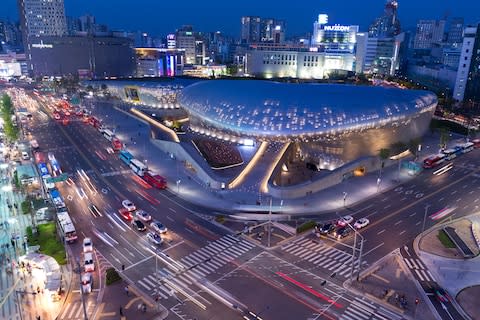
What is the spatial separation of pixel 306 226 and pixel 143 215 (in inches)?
1001

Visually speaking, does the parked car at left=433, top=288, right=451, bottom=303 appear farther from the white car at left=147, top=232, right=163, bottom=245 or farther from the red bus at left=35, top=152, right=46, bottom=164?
the red bus at left=35, top=152, right=46, bottom=164

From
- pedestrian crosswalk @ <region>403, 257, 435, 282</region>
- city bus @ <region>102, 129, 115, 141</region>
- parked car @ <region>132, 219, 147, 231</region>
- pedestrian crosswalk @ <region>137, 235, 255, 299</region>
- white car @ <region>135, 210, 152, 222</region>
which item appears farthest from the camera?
city bus @ <region>102, 129, 115, 141</region>

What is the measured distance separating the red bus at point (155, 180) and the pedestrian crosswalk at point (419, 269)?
4322cm

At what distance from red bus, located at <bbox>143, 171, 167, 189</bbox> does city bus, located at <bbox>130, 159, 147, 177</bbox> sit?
221 cm

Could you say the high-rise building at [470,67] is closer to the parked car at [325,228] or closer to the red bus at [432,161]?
the red bus at [432,161]

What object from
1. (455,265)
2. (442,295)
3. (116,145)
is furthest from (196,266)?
(116,145)

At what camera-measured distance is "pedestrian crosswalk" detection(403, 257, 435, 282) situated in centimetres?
4497

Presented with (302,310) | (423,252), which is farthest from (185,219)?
(423,252)

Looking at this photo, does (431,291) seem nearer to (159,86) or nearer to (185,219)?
(185,219)

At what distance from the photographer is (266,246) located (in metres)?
51.0

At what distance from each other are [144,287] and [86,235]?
1641 cm

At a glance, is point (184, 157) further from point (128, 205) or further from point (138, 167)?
point (128, 205)

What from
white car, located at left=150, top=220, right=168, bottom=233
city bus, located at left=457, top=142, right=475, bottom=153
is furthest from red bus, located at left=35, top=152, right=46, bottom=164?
city bus, located at left=457, top=142, right=475, bottom=153

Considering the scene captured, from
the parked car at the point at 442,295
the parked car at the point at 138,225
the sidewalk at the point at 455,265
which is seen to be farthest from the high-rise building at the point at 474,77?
the parked car at the point at 138,225
